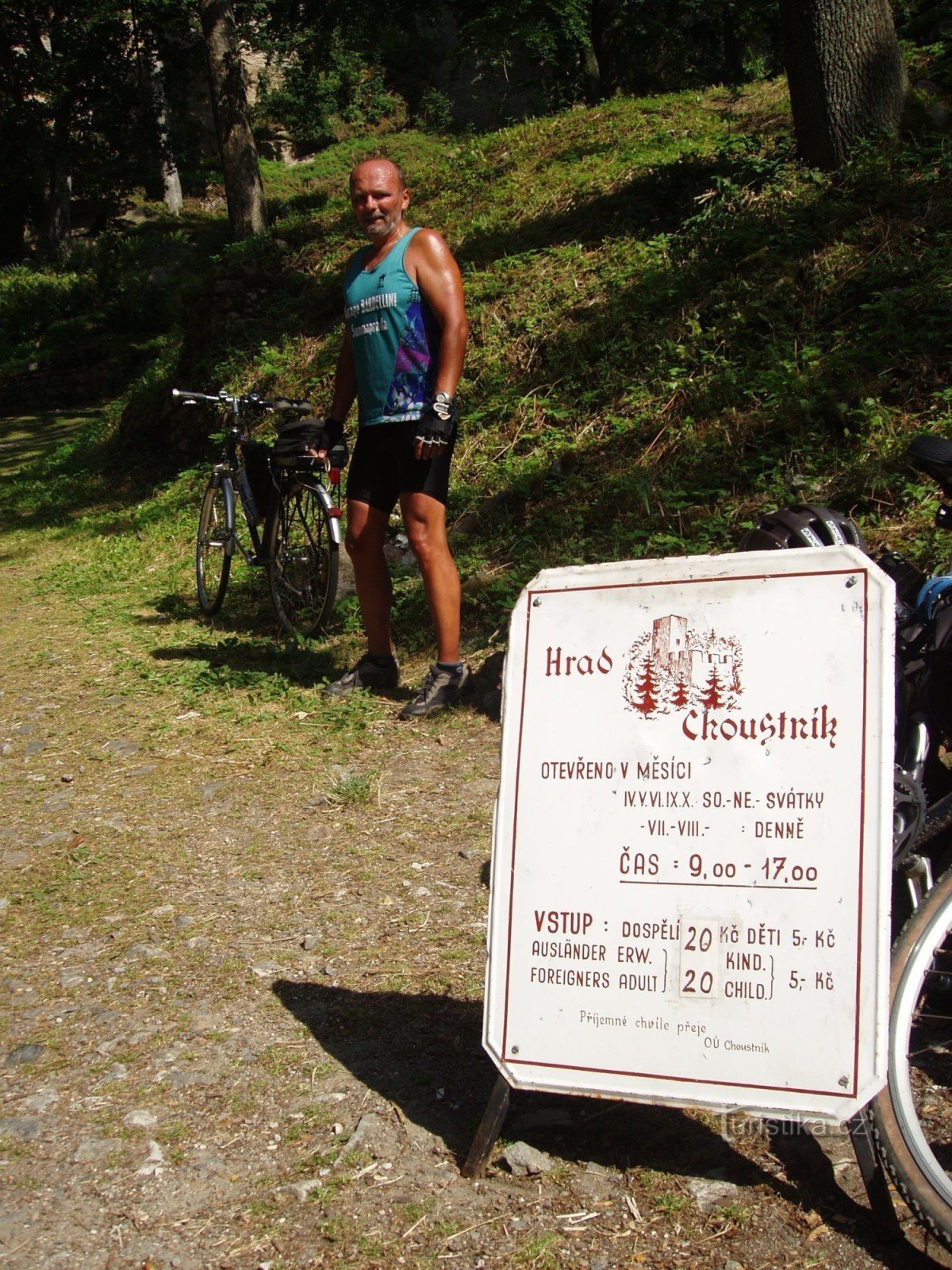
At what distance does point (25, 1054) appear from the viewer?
2793 mm

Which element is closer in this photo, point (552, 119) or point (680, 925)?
point (680, 925)

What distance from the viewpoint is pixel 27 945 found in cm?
336

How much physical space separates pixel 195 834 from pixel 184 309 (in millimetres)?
9632

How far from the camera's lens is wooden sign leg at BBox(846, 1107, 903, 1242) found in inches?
80.2

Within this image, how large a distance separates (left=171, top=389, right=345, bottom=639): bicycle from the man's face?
1.40 m

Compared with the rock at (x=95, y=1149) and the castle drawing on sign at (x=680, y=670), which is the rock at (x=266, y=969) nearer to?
the rock at (x=95, y=1149)

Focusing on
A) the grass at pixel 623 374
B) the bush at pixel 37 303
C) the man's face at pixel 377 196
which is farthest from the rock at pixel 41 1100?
the bush at pixel 37 303

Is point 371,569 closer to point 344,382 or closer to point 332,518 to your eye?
point 332,518

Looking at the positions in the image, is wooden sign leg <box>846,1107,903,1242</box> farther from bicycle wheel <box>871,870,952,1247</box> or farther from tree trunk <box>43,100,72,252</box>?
tree trunk <box>43,100,72,252</box>

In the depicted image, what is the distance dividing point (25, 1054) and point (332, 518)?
3395 mm

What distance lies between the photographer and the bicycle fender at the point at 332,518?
571 cm

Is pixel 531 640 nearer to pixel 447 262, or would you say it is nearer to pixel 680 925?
pixel 680 925

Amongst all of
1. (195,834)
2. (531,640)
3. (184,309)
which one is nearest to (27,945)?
(195,834)

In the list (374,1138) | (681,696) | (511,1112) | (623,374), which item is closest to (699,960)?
(681,696)
